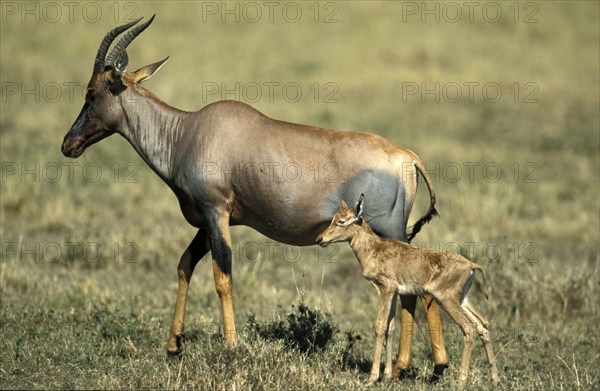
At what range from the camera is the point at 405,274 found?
27.9 ft

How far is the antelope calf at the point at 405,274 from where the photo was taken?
8.38 meters

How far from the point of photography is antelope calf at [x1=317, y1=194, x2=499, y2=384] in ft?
27.5

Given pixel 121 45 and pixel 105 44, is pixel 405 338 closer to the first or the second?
pixel 121 45

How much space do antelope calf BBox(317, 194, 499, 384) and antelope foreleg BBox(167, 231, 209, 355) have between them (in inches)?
59.8

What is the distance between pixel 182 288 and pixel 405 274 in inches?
89.7

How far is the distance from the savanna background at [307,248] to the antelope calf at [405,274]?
0.44 m
